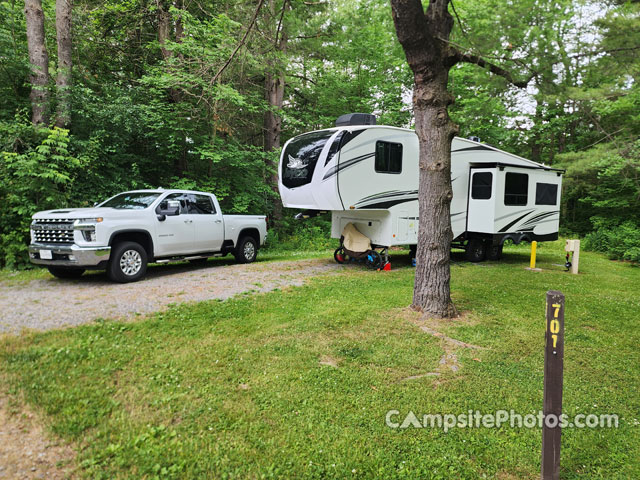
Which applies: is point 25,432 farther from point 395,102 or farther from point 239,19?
point 395,102

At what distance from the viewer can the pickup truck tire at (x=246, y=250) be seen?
10.3 m

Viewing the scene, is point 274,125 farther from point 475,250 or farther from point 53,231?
point 53,231

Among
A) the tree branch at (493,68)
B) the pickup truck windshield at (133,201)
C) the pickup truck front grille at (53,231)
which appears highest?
the tree branch at (493,68)

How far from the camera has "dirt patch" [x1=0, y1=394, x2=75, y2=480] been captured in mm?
2416

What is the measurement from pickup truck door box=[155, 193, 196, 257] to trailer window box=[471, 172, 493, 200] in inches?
309

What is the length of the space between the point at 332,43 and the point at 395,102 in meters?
4.20

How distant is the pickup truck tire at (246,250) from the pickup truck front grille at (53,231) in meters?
4.09

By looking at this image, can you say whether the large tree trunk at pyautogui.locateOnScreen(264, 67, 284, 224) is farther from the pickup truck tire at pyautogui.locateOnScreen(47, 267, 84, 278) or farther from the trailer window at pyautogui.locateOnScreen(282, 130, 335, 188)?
the pickup truck tire at pyautogui.locateOnScreen(47, 267, 84, 278)

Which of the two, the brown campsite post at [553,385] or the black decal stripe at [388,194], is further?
the black decal stripe at [388,194]

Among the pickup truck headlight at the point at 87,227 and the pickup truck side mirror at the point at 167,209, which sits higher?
the pickup truck side mirror at the point at 167,209

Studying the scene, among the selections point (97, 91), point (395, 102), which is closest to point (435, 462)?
point (97, 91)

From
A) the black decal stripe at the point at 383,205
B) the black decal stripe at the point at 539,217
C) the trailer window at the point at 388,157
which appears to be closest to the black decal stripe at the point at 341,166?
the trailer window at the point at 388,157

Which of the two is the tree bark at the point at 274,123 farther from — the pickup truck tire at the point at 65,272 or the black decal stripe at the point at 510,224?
the pickup truck tire at the point at 65,272

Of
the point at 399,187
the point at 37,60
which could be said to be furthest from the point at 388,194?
the point at 37,60
